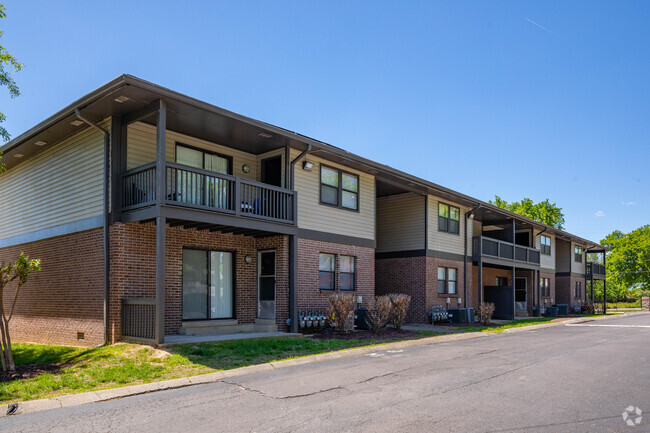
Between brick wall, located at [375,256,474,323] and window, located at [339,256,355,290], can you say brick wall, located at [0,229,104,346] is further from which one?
brick wall, located at [375,256,474,323]

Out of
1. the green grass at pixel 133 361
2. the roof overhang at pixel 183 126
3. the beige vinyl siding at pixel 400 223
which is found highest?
the roof overhang at pixel 183 126

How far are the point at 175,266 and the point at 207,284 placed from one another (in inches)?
55.9

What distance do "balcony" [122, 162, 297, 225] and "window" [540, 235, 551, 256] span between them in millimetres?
25195

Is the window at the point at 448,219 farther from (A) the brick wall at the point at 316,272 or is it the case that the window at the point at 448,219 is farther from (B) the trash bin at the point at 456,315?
(A) the brick wall at the point at 316,272

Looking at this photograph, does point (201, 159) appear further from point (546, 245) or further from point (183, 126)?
point (546, 245)

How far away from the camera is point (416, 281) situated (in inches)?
902

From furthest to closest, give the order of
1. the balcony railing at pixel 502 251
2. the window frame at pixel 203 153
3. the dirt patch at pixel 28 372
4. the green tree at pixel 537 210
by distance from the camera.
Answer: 1. the green tree at pixel 537 210
2. the balcony railing at pixel 502 251
3. the window frame at pixel 203 153
4. the dirt patch at pixel 28 372

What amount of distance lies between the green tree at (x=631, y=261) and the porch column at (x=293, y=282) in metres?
68.7

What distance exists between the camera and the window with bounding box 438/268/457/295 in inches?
950

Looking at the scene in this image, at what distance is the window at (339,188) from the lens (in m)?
18.7

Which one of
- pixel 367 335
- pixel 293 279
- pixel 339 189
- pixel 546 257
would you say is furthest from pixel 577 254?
pixel 293 279

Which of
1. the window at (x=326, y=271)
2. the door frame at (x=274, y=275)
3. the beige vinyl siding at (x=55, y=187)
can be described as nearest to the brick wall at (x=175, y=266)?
the door frame at (x=274, y=275)

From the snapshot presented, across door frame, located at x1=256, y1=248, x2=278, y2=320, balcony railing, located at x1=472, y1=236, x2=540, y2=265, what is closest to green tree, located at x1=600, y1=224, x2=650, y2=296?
balcony railing, located at x1=472, y1=236, x2=540, y2=265

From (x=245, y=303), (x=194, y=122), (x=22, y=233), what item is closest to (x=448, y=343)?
(x=245, y=303)
